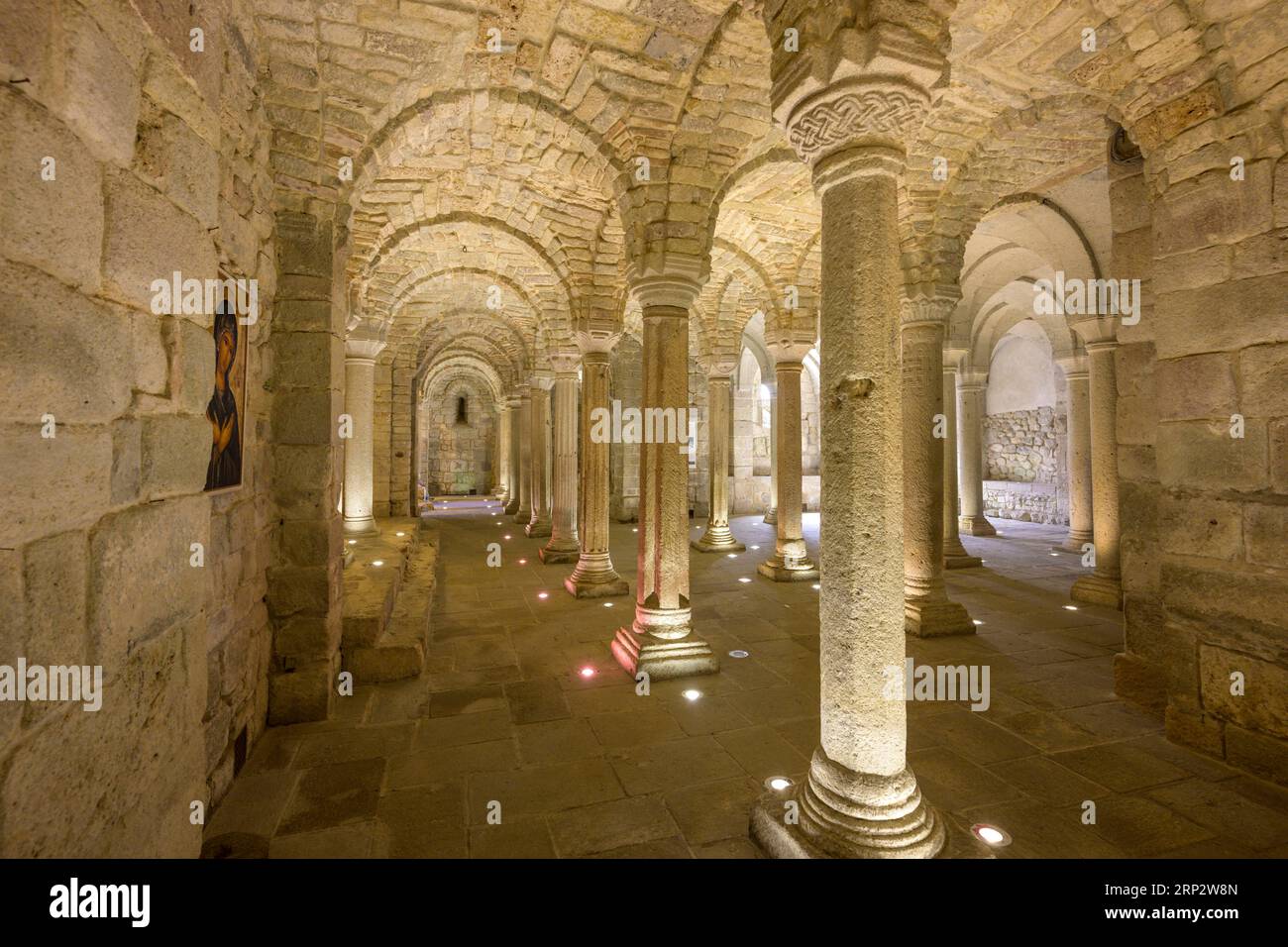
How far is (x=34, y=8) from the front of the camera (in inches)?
46.0

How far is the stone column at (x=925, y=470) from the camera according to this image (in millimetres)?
5477

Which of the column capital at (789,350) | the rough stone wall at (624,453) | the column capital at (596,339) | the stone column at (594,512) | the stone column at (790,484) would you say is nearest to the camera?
the stone column at (594,512)

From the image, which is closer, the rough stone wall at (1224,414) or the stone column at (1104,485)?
the rough stone wall at (1224,414)

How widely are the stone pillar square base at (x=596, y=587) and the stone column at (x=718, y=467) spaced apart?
3229mm

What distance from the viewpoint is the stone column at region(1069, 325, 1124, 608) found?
21.1ft

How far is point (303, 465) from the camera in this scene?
3750 millimetres

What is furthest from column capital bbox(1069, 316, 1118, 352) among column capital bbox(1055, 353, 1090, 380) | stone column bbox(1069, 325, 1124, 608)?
column capital bbox(1055, 353, 1090, 380)

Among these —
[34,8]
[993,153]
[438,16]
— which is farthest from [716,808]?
[993,153]

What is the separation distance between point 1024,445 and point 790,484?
9.69m

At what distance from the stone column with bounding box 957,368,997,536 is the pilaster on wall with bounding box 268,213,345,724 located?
11.2 metres

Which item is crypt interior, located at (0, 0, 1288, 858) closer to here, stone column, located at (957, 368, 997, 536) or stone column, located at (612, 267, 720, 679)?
stone column, located at (612, 267, 720, 679)

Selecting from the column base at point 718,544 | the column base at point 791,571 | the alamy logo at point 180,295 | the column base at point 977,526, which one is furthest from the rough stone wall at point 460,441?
the alamy logo at point 180,295
